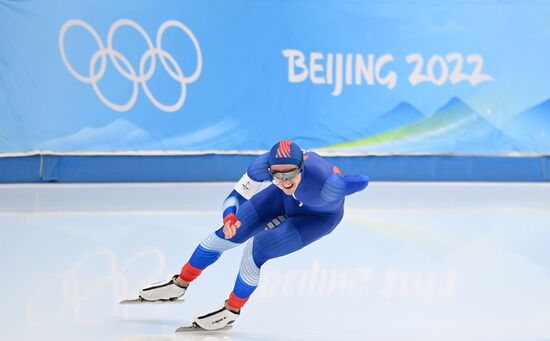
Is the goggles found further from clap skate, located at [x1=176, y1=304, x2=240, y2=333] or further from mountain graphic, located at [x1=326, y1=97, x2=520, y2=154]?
mountain graphic, located at [x1=326, y1=97, x2=520, y2=154]

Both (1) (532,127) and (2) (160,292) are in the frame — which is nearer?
(2) (160,292)

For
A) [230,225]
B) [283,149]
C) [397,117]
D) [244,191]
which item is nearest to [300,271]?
[244,191]

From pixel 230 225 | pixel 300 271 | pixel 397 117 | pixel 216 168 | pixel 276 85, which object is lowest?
pixel 230 225

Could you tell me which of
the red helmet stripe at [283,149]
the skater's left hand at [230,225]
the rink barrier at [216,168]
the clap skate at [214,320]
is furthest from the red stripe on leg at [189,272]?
the rink barrier at [216,168]

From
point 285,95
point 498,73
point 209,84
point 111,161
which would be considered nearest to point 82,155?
point 111,161

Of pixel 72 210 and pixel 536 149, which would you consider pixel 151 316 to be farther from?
pixel 536 149

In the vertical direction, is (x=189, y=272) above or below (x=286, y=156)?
below

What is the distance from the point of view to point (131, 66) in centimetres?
840

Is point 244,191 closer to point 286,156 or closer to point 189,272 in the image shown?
point 286,156

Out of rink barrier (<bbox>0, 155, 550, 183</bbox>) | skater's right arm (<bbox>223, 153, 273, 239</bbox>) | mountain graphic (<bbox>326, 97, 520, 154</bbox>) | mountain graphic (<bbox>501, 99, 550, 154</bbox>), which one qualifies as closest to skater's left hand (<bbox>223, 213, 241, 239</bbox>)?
skater's right arm (<bbox>223, 153, 273, 239</bbox>)

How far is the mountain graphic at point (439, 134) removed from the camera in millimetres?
8984

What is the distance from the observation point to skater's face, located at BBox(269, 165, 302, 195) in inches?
138

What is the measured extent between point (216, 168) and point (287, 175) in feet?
18.0

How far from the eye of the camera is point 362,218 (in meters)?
6.82
